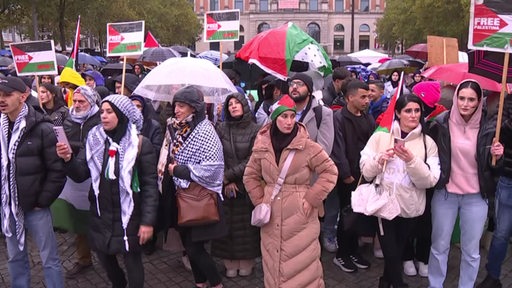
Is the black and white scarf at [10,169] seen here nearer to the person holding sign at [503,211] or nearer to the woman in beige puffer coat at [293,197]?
the woman in beige puffer coat at [293,197]

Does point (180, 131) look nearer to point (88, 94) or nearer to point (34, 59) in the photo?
point (88, 94)

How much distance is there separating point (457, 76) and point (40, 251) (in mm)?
4067

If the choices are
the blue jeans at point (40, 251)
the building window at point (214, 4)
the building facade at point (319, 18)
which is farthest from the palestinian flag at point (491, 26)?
the building window at point (214, 4)

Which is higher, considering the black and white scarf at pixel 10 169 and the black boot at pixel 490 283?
the black and white scarf at pixel 10 169

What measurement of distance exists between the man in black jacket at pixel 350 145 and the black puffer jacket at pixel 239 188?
34.4 inches

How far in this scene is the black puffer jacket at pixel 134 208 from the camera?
3.53 meters

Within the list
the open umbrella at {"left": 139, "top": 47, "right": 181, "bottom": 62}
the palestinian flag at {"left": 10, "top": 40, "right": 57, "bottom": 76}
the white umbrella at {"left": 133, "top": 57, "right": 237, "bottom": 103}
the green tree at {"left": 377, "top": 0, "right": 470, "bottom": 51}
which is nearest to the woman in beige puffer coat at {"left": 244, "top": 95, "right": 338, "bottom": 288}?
the white umbrella at {"left": 133, "top": 57, "right": 237, "bottom": 103}

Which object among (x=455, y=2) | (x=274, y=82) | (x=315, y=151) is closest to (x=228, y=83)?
(x=274, y=82)

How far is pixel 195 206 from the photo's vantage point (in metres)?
3.71

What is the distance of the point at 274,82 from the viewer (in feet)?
19.1

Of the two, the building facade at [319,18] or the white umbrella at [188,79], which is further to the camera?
the building facade at [319,18]

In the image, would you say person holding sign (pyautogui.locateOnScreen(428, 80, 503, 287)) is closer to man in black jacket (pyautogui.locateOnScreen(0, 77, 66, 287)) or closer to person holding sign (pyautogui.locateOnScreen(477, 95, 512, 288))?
person holding sign (pyautogui.locateOnScreen(477, 95, 512, 288))

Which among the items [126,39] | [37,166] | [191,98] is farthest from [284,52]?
[37,166]

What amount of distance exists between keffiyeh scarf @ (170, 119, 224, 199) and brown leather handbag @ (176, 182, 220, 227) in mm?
53
